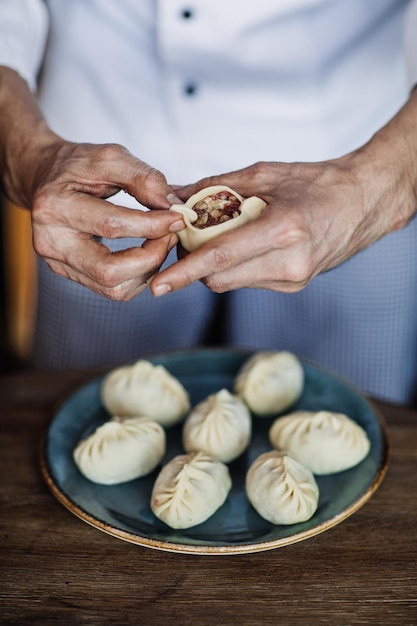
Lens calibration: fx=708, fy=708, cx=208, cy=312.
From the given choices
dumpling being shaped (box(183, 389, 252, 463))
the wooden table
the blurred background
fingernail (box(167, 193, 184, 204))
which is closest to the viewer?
the wooden table

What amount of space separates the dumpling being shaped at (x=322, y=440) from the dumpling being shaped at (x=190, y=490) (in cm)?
10

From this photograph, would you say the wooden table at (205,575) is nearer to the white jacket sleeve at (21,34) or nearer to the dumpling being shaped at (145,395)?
the dumpling being shaped at (145,395)

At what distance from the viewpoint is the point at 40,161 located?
37.0 inches

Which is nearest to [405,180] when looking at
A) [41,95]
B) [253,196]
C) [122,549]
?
[253,196]

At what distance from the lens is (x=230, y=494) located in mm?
A: 889

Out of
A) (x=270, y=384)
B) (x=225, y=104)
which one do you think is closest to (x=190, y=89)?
(x=225, y=104)

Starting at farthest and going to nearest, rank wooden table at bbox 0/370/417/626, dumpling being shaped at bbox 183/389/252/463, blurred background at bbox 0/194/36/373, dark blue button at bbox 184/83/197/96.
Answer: blurred background at bbox 0/194/36/373, dark blue button at bbox 184/83/197/96, dumpling being shaped at bbox 183/389/252/463, wooden table at bbox 0/370/417/626

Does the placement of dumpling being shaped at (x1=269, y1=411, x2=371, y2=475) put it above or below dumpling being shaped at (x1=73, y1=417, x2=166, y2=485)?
above

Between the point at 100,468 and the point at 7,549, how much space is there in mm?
143

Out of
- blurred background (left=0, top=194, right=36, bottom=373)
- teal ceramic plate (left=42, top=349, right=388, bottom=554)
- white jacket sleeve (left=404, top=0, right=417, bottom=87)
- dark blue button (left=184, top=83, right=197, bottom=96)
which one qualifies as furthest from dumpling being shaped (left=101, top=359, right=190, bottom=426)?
blurred background (left=0, top=194, right=36, bottom=373)

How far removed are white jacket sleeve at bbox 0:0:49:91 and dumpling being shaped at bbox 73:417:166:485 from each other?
584 millimetres

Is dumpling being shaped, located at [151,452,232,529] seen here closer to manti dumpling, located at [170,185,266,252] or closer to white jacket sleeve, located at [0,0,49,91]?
manti dumpling, located at [170,185,266,252]

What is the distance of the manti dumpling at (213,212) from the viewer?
812 millimetres

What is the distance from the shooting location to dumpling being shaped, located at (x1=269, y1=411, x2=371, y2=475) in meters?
0.90
